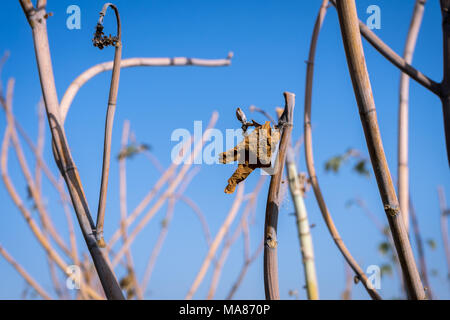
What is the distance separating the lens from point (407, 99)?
0.72 metres

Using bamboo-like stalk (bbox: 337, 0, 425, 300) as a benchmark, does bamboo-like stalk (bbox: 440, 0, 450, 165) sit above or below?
above

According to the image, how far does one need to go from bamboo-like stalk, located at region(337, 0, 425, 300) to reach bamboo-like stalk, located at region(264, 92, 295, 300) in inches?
2.3

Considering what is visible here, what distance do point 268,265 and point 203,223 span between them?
1.36m

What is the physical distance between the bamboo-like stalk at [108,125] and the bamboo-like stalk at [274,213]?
16cm

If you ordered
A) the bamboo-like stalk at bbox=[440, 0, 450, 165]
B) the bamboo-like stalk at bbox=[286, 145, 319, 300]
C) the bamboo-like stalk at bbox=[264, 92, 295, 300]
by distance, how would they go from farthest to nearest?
the bamboo-like stalk at bbox=[286, 145, 319, 300]
the bamboo-like stalk at bbox=[440, 0, 450, 165]
the bamboo-like stalk at bbox=[264, 92, 295, 300]

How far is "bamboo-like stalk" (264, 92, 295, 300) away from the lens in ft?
1.15

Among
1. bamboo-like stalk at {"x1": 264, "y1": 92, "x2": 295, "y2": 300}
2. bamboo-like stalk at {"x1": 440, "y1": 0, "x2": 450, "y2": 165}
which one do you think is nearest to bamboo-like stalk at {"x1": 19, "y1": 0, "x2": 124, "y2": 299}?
bamboo-like stalk at {"x1": 264, "y1": 92, "x2": 295, "y2": 300}

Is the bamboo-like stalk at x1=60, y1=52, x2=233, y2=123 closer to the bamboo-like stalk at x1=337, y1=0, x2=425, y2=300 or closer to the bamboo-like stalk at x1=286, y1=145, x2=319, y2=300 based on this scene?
the bamboo-like stalk at x1=337, y1=0, x2=425, y2=300

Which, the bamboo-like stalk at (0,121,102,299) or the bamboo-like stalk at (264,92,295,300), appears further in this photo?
the bamboo-like stalk at (0,121,102,299)

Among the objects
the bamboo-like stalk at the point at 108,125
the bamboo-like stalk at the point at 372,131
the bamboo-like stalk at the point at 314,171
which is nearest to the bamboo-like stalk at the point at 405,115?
the bamboo-like stalk at the point at 314,171

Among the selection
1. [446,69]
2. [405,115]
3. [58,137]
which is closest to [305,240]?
[405,115]

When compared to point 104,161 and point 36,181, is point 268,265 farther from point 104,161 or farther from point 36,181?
point 36,181

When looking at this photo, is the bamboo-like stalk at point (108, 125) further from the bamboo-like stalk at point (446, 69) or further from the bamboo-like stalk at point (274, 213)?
the bamboo-like stalk at point (446, 69)
